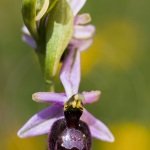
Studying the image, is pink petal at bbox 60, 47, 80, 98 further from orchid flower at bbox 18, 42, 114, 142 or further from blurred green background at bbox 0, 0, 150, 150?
blurred green background at bbox 0, 0, 150, 150

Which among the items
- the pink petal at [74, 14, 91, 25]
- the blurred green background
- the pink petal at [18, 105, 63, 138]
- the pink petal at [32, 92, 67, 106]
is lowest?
the blurred green background

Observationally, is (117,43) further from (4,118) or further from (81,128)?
(81,128)

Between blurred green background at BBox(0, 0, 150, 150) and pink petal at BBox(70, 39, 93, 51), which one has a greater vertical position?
pink petal at BBox(70, 39, 93, 51)

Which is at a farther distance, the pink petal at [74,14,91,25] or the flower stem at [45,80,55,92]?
the pink petal at [74,14,91,25]

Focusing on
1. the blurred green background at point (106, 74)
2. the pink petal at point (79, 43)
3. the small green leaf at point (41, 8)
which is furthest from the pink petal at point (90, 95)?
the blurred green background at point (106, 74)

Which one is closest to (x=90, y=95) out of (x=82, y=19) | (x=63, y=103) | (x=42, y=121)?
(x=63, y=103)

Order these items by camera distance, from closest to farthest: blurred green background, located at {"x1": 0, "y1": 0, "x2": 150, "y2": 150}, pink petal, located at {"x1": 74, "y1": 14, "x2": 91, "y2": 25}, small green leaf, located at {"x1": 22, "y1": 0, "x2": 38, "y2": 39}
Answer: small green leaf, located at {"x1": 22, "y1": 0, "x2": 38, "y2": 39}
pink petal, located at {"x1": 74, "y1": 14, "x2": 91, "y2": 25}
blurred green background, located at {"x1": 0, "y1": 0, "x2": 150, "y2": 150}

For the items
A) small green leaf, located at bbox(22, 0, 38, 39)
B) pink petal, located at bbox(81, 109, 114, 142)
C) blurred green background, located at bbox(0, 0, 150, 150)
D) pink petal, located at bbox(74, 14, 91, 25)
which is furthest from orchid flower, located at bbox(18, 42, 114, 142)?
blurred green background, located at bbox(0, 0, 150, 150)

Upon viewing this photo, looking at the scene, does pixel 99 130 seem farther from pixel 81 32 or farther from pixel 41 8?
pixel 41 8
